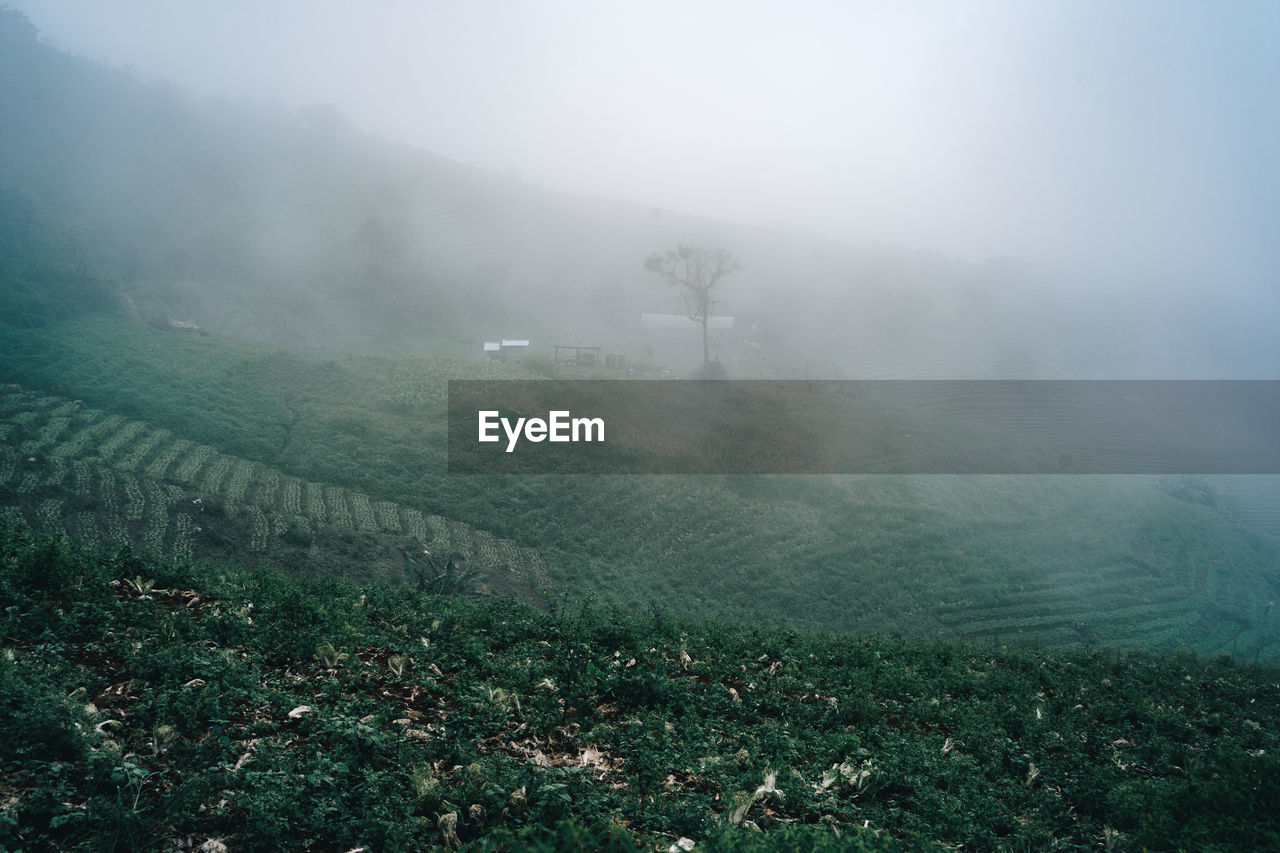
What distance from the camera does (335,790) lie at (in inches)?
152

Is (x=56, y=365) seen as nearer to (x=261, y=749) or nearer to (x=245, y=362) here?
(x=245, y=362)

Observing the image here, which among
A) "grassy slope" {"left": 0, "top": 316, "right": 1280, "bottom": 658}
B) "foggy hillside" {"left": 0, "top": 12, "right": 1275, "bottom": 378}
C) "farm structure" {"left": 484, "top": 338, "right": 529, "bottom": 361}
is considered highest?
"foggy hillside" {"left": 0, "top": 12, "right": 1275, "bottom": 378}

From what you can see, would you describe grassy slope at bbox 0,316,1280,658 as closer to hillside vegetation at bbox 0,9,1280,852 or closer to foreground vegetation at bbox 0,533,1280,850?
hillside vegetation at bbox 0,9,1280,852

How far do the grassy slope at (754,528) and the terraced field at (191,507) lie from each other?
0.84 m

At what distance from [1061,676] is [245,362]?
2950cm

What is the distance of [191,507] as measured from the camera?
15359 millimetres

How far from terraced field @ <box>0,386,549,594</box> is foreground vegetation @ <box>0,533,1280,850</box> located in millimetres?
7186

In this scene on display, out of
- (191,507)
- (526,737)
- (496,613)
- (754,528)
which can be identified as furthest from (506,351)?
(526,737)
